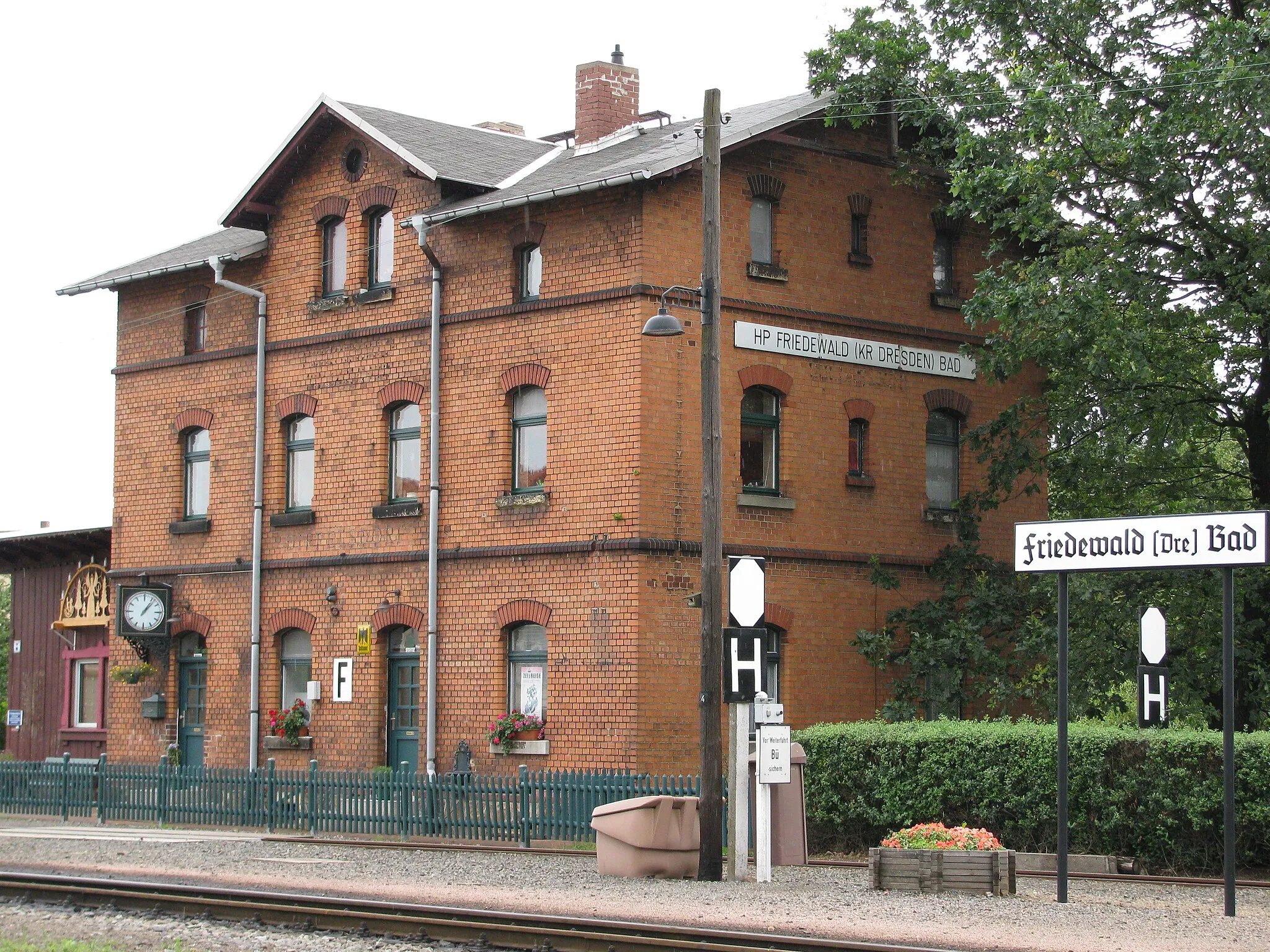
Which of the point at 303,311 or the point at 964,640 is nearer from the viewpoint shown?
the point at 964,640

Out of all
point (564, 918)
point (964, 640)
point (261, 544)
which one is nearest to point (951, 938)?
point (564, 918)

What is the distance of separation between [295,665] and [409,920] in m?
15.0

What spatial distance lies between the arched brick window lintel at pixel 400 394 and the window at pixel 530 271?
2222mm

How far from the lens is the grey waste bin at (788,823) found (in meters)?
18.4

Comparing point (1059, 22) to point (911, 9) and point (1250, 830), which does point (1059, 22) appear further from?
point (1250, 830)

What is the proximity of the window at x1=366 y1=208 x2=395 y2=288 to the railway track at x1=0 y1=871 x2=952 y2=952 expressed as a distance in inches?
487

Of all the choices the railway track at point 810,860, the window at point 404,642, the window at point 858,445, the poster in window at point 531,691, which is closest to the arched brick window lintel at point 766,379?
the window at point 858,445

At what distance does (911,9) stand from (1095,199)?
3956 mm

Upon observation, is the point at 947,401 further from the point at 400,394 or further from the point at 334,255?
the point at 334,255

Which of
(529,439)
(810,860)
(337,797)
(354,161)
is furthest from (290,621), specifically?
(810,860)

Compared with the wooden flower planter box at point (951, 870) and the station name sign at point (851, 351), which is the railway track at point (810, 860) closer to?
the wooden flower planter box at point (951, 870)

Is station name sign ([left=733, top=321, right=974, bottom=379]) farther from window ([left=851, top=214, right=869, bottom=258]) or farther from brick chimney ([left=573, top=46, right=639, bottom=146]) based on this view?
brick chimney ([left=573, top=46, right=639, bottom=146])

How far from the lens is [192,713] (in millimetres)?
29922

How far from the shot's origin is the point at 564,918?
45.3ft
